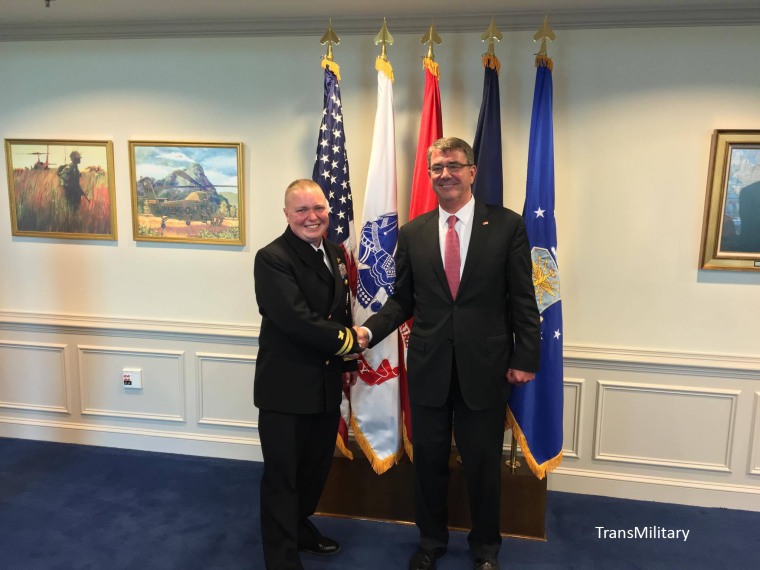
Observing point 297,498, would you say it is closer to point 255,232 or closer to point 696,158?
point 255,232

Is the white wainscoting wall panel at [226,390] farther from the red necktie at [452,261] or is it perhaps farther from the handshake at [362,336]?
the red necktie at [452,261]

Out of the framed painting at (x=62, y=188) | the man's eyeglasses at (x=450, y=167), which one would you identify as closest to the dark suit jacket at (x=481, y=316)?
the man's eyeglasses at (x=450, y=167)

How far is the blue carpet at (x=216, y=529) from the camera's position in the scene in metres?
2.37

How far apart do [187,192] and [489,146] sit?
5.58 ft

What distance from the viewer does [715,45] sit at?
8.53 feet

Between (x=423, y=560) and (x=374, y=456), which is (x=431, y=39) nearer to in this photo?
(x=374, y=456)

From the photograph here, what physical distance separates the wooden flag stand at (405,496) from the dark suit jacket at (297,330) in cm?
66

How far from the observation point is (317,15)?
2834 mm

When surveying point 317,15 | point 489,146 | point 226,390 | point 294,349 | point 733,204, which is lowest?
point 226,390

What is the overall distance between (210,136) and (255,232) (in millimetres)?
586

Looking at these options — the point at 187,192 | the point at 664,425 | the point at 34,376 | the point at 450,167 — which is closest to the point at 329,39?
the point at 450,167

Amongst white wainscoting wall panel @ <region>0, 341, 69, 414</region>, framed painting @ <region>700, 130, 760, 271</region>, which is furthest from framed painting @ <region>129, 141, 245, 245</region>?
framed painting @ <region>700, 130, 760, 271</region>

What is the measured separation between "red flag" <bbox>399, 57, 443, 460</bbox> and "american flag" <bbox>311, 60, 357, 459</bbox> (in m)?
0.28

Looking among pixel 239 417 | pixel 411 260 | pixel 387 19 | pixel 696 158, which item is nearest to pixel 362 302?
pixel 411 260
